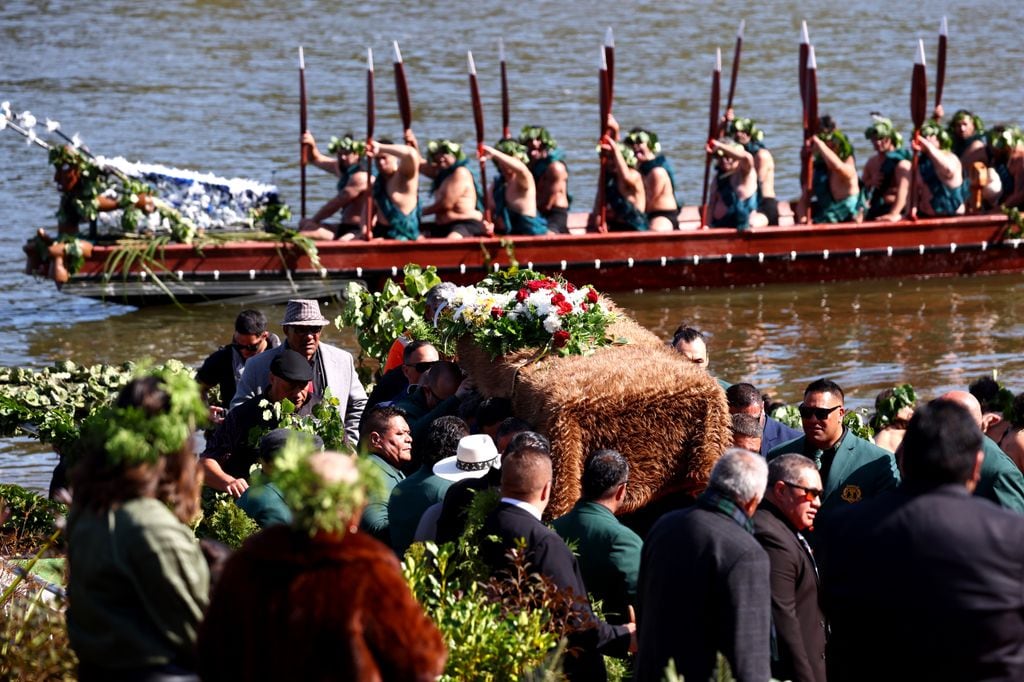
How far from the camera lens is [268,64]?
34.0 meters

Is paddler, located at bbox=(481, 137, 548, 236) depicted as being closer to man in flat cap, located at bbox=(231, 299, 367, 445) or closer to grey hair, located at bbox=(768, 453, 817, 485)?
man in flat cap, located at bbox=(231, 299, 367, 445)

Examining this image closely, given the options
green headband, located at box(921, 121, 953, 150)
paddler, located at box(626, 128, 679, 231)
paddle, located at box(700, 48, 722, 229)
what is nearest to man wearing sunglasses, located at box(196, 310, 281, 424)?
paddler, located at box(626, 128, 679, 231)

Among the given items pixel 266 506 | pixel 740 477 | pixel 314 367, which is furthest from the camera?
pixel 314 367

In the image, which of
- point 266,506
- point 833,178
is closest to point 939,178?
point 833,178

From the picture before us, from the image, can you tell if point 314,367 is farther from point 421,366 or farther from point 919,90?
point 919,90

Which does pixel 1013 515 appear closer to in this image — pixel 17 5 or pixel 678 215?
pixel 678 215

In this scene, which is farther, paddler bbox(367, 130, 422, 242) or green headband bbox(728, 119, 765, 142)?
green headband bbox(728, 119, 765, 142)

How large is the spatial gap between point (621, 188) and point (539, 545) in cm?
1197

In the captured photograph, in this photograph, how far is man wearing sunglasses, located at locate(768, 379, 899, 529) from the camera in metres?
7.38

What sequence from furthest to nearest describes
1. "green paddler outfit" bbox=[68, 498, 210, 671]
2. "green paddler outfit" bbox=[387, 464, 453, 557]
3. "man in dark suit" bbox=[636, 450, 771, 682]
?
"green paddler outfit" bbox=[387, 464, 453, 557], "man in dark suit" bbox=[636, 450, 771, 682], "green paddler outfit" bbox=[68, 498, 210, 671]

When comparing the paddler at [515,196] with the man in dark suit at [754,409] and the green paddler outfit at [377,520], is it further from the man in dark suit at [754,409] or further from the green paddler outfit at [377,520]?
the green paddler outfit at [377,520]

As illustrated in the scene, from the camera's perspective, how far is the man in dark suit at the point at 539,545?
5.89 metres

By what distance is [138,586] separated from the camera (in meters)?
4.48

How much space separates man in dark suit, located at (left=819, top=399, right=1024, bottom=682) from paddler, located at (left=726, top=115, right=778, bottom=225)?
1347 cm
